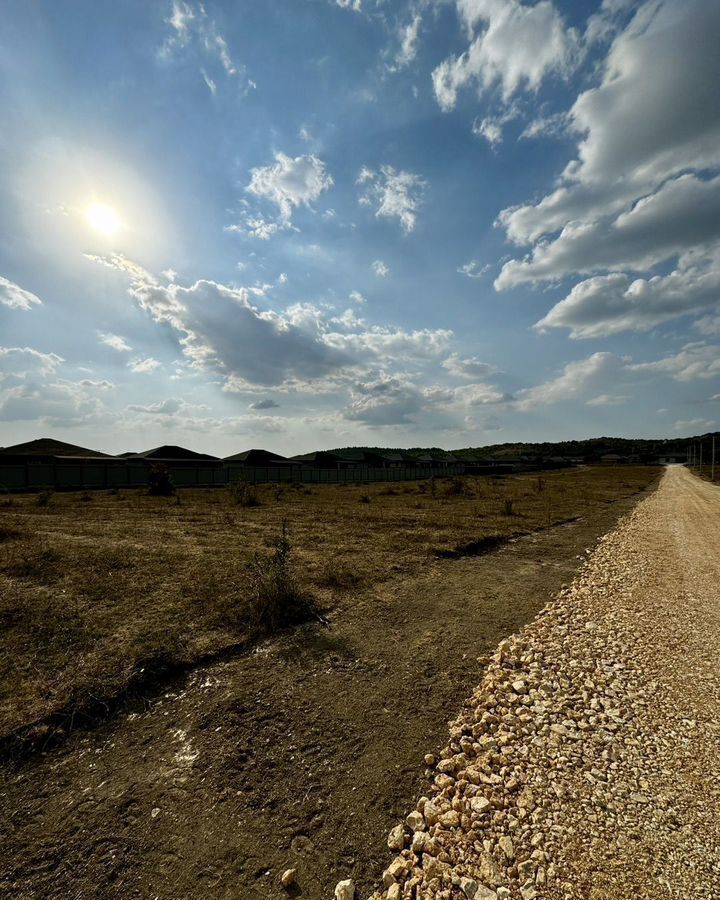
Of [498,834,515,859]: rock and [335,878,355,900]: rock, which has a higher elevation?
[498,834,515,859]: rock

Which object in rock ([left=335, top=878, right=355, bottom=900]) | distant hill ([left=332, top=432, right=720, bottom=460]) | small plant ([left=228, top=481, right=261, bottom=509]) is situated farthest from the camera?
distant hill ([left=332, top=432, right=720, bottom=460])

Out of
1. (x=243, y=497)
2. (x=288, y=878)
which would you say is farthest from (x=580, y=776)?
(x=243, y=497)

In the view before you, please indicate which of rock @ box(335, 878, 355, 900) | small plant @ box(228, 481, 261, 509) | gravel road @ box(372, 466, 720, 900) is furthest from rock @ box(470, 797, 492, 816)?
small plant @ box(228, 481, 261, 509)

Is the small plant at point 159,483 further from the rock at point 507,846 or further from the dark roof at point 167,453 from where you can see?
the rock at point 507,846

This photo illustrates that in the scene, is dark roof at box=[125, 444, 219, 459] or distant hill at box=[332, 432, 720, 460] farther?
distant hill at box=[332, 432, 720, 460]

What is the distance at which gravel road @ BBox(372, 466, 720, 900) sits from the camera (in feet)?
7.58

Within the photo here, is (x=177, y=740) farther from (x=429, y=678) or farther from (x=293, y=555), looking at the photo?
(x=293, y=555)

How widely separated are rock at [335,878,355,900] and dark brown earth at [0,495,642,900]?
77 mm

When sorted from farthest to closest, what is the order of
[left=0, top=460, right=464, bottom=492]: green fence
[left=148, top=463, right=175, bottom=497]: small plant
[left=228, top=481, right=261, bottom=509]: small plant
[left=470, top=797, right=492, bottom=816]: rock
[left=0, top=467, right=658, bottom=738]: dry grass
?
[left=0, top=460, right=464, bottom=492]: green fence, [left=148, top=463, right=175, bottom=497]: small plant, [left=228, top=481, right=261, bottom=509]: small plant, [left=0, top=467, right=658, bottom=738]: dry grass, [left=470, top=797, right=492, bottom=816]: rock

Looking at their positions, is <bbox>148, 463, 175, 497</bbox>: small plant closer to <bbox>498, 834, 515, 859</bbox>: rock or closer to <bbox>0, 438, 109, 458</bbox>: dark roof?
<bbox>0, 438, 109, 458</bbox>: dark roof

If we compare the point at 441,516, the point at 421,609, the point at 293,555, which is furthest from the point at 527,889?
the point at 441,516

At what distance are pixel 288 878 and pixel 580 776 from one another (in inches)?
89.1

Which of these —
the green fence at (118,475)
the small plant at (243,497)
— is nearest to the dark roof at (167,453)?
the green fence at (118,475)

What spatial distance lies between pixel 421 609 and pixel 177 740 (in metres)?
4.15
